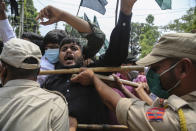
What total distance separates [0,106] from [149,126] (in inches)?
39.1

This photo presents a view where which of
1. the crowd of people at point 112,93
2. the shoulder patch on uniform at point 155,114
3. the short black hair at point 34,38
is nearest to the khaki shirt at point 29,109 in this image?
the crowd of people at point 112,93

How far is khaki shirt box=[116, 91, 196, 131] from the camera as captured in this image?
1.15m

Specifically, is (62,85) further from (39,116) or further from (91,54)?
(39,116)

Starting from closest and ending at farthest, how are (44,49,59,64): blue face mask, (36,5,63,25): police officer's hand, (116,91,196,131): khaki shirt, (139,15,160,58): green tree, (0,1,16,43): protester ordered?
(116,91,196,131): khaki shirt < (36,5,63,25): police officer's hand < (0,1,16,43): protester < (44,49,59,64): blue face mask < (139,15,160,58): green tree

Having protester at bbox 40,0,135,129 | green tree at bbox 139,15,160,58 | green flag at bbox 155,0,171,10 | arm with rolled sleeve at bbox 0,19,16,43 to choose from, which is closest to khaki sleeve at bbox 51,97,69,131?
protester at bbox 40,0,135,129

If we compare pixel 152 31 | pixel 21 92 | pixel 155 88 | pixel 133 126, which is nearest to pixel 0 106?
pixel 21 92

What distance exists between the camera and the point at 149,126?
47.1 inches

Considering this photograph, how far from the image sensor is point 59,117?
4.44 feet

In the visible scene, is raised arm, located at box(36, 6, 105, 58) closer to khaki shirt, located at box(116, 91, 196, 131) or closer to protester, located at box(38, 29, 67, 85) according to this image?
protester, located at box(38, 29, 67, 85)

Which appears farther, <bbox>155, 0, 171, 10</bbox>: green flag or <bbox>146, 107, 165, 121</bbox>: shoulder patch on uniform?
<bbox>155, 0, 171, 10</bbox>: green flag

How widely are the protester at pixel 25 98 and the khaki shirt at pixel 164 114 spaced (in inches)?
17.7

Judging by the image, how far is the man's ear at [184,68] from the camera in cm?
126

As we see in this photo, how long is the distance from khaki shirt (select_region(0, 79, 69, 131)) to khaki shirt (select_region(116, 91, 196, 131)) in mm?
442

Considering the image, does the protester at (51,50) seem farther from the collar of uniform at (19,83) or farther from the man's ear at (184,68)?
the man's ear at (184,68)
